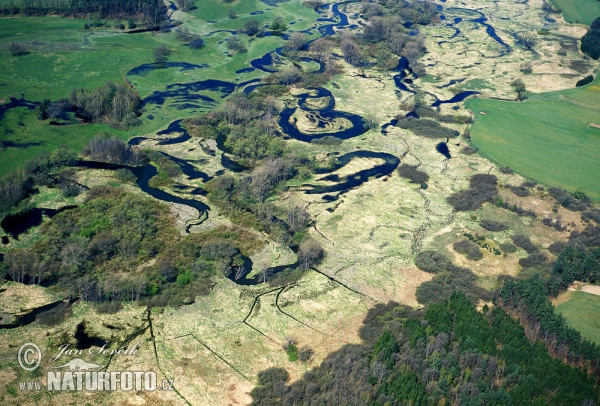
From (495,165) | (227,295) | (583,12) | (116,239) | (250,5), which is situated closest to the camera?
(227,295)

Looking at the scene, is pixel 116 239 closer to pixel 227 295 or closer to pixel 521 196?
pixel 227 295

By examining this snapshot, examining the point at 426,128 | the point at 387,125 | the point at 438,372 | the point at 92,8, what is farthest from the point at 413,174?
the point at 92,8

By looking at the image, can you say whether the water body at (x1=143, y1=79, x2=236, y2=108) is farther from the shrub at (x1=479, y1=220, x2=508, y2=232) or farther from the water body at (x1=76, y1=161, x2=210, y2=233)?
the shrub at (x1=479, y1=220, x2=508, y2=232)

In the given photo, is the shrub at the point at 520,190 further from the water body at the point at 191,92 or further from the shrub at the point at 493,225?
the water body at the point at 191,92

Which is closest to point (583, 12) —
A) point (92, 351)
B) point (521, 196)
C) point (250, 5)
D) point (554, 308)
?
point (250, 5)

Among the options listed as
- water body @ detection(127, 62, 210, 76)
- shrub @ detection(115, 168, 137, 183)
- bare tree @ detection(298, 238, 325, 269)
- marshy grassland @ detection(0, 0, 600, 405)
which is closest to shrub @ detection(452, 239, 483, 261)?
marshy grassland @ detection(0, 0, 600, 405)

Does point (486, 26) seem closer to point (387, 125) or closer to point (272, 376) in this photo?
point (387, 125)
